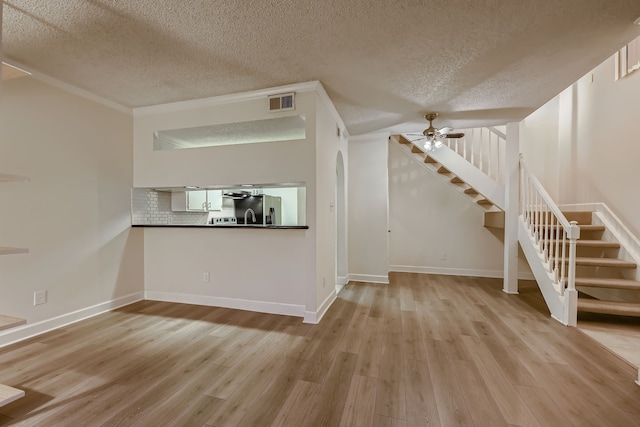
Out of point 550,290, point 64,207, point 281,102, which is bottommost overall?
point 550,290

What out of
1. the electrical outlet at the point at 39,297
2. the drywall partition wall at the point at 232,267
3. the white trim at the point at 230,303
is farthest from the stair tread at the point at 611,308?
the electrical outlet at the point at 39,297

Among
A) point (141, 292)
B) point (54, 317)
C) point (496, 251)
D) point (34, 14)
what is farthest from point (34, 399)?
point (496, 251)

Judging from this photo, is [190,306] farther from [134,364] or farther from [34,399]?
[34,399]

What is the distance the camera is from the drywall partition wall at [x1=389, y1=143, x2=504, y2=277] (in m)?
4.84

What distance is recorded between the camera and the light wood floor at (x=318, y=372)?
145 centimetres

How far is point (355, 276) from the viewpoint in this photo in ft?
14.9

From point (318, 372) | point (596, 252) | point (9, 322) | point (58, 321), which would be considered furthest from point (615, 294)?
point (58, 321)

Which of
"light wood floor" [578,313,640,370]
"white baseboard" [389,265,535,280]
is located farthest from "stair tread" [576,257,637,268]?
"white baseboard" [389,265,535,280]

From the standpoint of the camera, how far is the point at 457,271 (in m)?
4.96

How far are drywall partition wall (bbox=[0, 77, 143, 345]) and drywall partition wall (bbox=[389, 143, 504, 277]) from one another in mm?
4513

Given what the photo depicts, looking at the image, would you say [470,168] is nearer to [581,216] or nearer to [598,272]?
[581,216]

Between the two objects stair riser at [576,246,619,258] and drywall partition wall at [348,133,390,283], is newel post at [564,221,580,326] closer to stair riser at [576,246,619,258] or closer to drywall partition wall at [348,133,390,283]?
stair riser at [576,246,619,258]

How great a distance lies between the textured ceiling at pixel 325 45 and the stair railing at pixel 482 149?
5.77ft

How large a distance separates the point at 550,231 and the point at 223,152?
13.7ft
